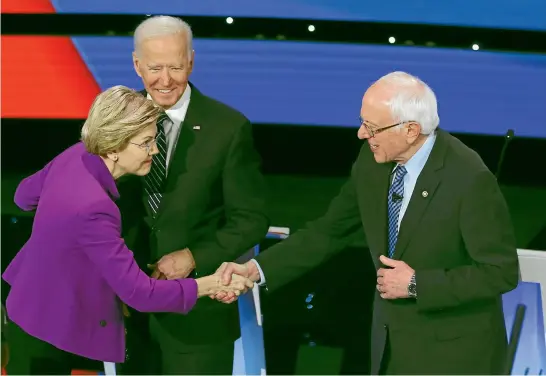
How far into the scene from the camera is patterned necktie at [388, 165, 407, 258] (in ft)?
10.1

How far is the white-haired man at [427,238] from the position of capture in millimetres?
2928

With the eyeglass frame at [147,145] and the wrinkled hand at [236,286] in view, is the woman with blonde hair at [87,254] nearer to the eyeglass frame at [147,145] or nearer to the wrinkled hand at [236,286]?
the eyeglass frame at [147,145]

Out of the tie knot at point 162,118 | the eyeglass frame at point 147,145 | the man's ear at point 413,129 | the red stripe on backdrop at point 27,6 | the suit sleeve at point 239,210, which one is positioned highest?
the red stripe on backdrop at point 27,6

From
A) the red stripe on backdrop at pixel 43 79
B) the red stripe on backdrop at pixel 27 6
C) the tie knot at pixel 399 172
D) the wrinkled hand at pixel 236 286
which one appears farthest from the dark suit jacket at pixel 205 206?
the red stripe on backdrop at pixel 27 6

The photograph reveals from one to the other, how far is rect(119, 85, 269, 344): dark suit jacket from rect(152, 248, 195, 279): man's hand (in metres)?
0.02

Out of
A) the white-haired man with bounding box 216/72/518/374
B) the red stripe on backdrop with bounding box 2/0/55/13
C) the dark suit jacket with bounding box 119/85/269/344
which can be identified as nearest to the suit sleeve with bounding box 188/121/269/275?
the dark suit jacket with bounding box 119/85/269/344

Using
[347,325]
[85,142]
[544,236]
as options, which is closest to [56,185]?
[85,142]

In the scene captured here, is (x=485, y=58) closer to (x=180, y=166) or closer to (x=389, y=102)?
(x=389, y=102)

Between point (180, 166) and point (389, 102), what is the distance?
93 cm

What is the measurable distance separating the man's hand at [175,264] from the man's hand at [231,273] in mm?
137

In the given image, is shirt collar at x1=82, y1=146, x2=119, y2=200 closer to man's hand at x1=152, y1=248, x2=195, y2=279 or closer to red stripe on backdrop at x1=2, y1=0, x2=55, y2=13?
man's hand at x1=152, y1=248, x2=195, y2=279

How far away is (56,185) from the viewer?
2932 millimetres

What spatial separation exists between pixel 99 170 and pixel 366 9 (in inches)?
60.0

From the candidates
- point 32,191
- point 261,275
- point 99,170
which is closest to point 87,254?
point 99,170
